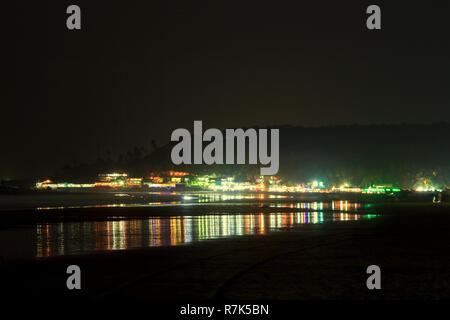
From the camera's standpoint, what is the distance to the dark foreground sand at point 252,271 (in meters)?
15.1

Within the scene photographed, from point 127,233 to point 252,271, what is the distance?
16.1 metres

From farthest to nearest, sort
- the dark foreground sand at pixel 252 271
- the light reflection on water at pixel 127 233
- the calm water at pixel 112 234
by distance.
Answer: the light reflection on water at pixel 127 233 → the calm water at pixel 112 234 → the dark foreground sand at pixel 252 271

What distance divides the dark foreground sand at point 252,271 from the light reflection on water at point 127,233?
238 centimetres

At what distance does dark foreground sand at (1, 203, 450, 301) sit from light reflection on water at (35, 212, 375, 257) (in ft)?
7.79

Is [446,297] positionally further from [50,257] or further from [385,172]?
[385,172]

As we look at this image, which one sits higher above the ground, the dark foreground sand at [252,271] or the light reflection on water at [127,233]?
the dark foreground sand at [252,271]

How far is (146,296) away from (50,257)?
943cm

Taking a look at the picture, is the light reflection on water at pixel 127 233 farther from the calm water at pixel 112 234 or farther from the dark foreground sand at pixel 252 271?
the dark foreground sand at pixel 252 271

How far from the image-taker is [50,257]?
2283 centimetres

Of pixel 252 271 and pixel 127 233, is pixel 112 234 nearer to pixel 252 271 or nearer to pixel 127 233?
pixel 127 233

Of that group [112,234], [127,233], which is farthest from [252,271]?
[127,233]

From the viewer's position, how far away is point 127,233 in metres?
33.3

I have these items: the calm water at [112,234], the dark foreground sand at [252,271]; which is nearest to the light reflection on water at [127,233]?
the calm water at [112,234]
